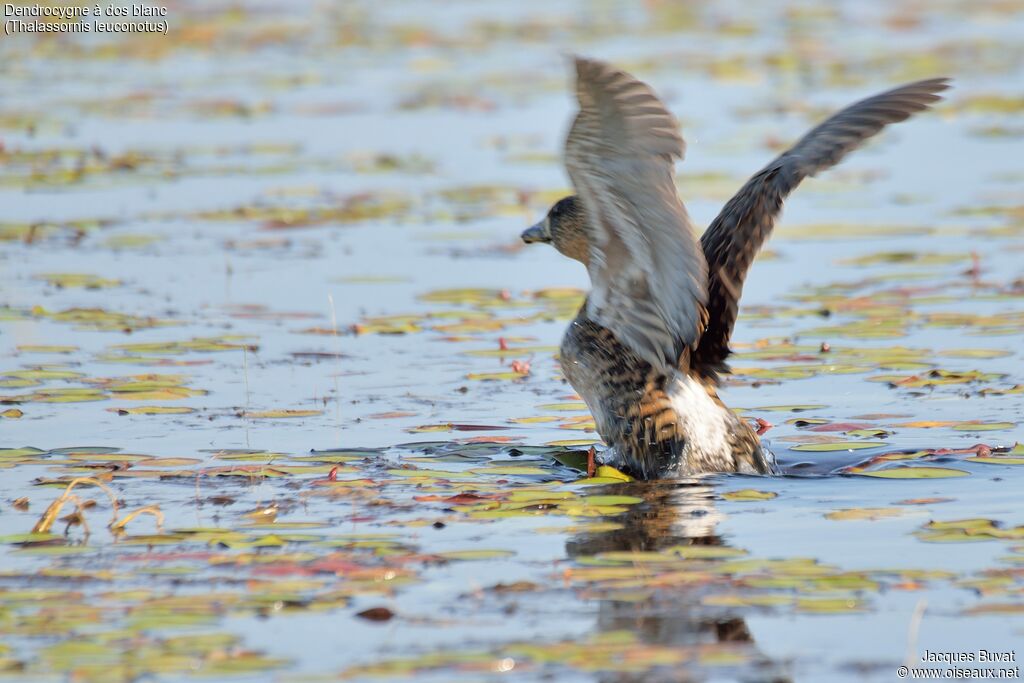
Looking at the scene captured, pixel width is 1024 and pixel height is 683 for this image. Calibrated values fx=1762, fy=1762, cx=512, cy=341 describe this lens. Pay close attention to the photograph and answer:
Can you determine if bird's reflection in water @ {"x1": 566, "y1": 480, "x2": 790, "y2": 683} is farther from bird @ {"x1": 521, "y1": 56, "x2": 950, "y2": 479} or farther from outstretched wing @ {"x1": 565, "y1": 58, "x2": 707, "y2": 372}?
outstretched wing @ {"x1": 565, "y1": 58, "x2": 707, "y2": 372}

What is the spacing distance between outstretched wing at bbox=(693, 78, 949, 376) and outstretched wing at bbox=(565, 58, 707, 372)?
0.77 feet

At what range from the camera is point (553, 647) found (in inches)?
182

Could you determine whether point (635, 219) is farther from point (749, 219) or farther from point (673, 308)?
point (749, 219)

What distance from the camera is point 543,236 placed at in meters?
8.02

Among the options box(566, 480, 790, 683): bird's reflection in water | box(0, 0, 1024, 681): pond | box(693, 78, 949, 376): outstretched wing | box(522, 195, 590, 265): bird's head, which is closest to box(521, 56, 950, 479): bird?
box(693, 78, 949, 376): outstretched wing

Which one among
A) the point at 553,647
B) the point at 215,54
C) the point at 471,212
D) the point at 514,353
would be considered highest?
the point at 215,54

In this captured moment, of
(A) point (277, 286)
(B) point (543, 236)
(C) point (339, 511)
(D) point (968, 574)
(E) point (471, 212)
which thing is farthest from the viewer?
(E) point (471, 212)

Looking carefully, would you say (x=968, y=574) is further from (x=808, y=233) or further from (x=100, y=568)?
(x=808, y=233)

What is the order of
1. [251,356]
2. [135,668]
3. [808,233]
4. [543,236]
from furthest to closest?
[808,233], [251,356], [543,236], [135,668]

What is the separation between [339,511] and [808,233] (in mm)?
6267

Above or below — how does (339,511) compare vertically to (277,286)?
below

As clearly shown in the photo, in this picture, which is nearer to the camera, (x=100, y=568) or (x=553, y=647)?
(x=553, y=647)

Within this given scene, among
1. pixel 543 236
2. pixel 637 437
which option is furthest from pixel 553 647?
pixel 543 236

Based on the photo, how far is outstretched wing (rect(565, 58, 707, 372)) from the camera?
592 centimetres
